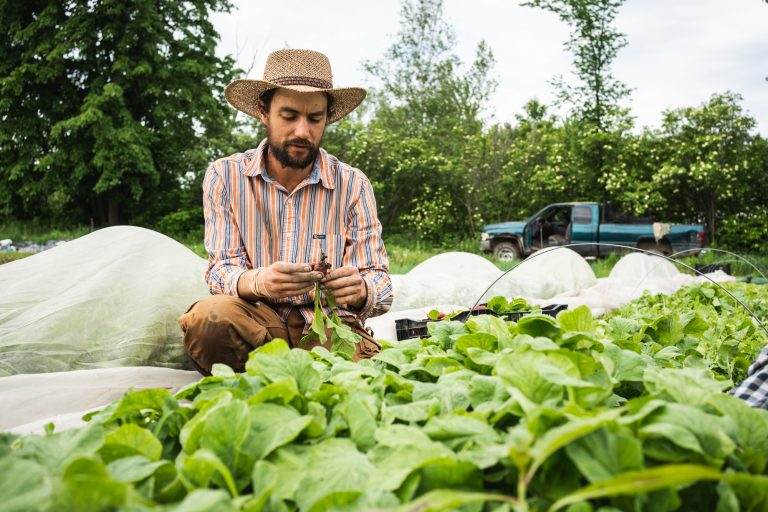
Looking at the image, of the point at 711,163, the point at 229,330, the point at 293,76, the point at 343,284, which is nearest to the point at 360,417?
the point at 343,284

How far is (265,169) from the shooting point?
2.41 meters

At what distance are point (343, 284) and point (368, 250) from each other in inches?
20.6

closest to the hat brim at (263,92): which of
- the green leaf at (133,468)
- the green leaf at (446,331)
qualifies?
the green leaf at (446,331)

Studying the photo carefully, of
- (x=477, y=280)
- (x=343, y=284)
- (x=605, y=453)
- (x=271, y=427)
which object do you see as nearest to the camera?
(x=605, y=453)

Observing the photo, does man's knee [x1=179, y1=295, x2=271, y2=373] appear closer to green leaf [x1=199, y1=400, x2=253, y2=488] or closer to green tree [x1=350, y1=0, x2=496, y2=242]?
green leaf [x1=199, y1=400, x2=253, y2=488]

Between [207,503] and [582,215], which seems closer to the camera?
[207,503]

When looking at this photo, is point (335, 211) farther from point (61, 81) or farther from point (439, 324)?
point (61, 81)

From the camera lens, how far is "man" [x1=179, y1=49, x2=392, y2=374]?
2.15 m

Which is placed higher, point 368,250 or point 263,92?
point 263,92

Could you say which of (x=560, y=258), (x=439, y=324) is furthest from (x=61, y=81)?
(x=439, y=324)

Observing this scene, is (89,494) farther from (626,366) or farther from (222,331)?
(222,331)

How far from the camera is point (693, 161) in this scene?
38.3 ft

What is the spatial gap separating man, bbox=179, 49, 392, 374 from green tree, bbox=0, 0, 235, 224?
1172 centimetres

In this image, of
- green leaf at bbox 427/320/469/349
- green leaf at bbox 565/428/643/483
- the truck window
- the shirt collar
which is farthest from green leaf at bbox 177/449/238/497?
the truck window
